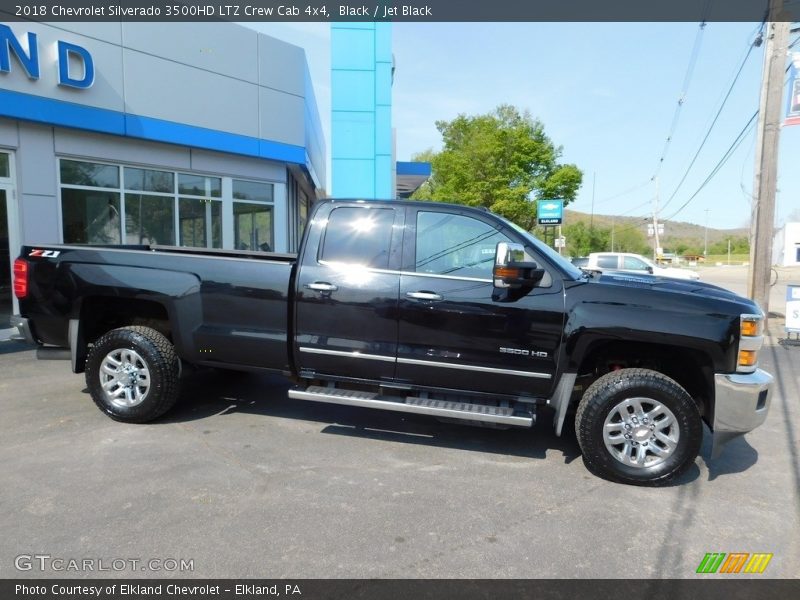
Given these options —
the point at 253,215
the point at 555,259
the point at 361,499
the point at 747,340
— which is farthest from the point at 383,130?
the point at 361,499

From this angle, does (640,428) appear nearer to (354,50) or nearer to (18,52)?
(18,52)

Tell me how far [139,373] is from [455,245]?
3040 mm

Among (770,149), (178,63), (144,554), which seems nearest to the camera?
(144,554)

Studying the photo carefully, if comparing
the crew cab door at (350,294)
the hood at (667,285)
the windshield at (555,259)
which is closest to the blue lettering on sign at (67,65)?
the crew cab door at (350,294)

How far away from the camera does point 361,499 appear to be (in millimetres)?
3537

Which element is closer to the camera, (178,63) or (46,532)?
(46,532)

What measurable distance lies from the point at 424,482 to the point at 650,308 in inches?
81.1

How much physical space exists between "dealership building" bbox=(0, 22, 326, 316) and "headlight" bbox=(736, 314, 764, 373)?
10.6 meters

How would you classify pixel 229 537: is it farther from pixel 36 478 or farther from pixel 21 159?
pixel 21 159

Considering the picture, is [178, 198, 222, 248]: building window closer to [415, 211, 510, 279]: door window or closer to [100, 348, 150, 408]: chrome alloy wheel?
[100, 348, 150, 408]: chrome alloy wheel

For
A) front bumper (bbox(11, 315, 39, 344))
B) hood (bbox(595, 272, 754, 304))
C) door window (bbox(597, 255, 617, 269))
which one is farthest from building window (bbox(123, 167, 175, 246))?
door window (bbox(597, 255, 617, 269))

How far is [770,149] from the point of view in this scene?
40.0ft

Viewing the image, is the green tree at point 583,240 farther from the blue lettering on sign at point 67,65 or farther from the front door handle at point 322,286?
the front door handle at point 322,286
